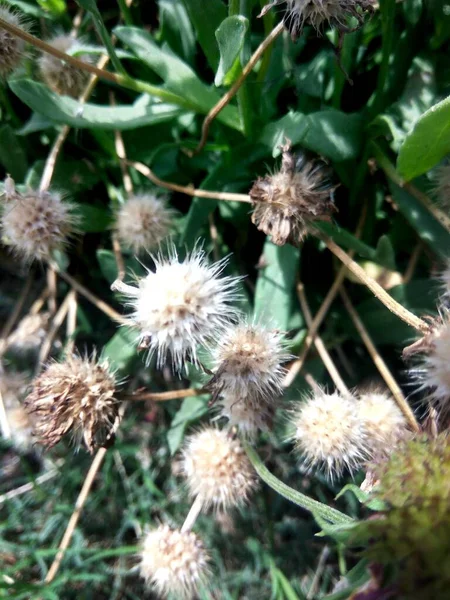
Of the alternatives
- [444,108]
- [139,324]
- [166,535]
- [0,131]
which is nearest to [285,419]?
[166,535]

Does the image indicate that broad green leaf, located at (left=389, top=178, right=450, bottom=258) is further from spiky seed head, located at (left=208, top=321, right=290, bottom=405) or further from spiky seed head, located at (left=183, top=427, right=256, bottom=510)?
spiky seed head, located at (left=183, top=427, right=256, bottom=510)

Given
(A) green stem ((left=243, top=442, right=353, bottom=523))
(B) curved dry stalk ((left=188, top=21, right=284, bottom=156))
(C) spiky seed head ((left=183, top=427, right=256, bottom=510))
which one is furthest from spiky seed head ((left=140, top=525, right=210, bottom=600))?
(B) curved dry stalk ((left=188, top=21, right=284, bottom=156))

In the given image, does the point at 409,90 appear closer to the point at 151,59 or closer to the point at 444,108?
the point at 444,108

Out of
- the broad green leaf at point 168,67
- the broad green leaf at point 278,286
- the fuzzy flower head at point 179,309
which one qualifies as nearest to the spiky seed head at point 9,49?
the broad green leaf at point 168,67

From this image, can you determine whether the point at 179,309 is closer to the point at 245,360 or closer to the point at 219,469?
the point at 245,360

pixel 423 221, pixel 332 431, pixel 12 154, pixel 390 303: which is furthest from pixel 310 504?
pixel 12 154

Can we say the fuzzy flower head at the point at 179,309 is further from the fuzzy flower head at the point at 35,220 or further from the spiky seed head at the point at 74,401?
the fuzzy flower head at the point at 35,220
